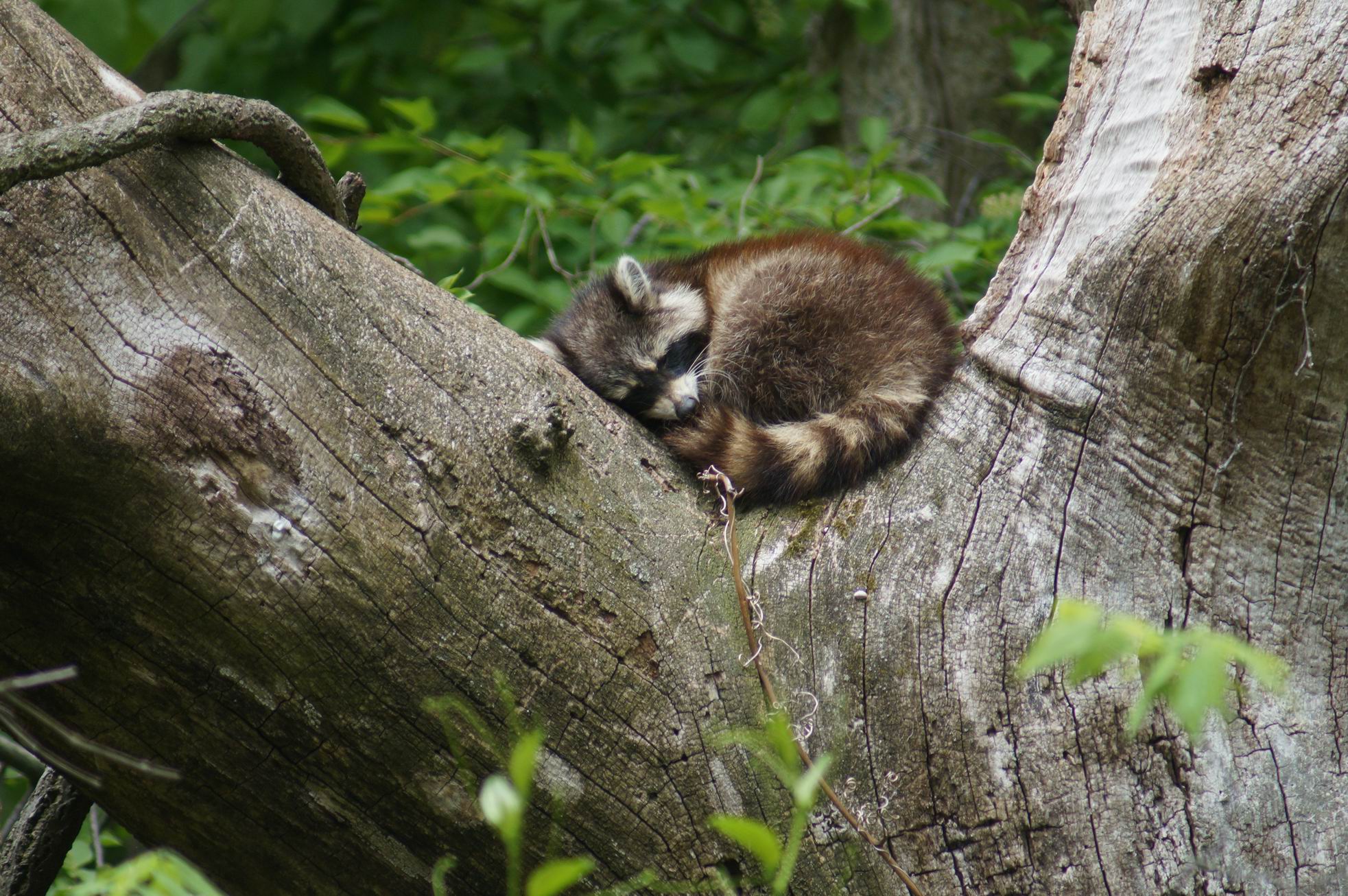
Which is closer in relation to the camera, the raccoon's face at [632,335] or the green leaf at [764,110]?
the raccoon's face at [632,335]

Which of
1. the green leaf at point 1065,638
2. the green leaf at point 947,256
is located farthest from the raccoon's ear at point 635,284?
the green leaf at point 1065,638

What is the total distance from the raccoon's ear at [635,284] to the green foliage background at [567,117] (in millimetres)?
285

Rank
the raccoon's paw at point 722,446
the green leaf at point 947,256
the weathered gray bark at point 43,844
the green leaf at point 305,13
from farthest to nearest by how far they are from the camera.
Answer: the green leaf at point 305,13 → the green leaf at point 947,256 → the raccoon's paw at point 722,446 → the weathered gray bark at point 43,844

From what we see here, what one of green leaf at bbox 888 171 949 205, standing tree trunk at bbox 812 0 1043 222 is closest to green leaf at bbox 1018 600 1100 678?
green leaf at bbox 888 171 949 205

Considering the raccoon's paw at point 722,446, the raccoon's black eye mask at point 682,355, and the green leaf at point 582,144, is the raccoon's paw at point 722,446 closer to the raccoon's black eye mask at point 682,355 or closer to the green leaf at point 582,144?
the raccoon's black eye mask at point 682,355

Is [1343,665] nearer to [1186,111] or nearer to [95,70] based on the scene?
[1186,111]

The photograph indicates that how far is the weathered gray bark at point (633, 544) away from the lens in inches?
77.5

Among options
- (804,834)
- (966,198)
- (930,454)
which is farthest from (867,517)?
(966,198)

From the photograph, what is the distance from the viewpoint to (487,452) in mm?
2191

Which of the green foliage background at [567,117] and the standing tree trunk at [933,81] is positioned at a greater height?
the standing tree trunk at [933,81]

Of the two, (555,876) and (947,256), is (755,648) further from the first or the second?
(947,256)

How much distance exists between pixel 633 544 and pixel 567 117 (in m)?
4.35

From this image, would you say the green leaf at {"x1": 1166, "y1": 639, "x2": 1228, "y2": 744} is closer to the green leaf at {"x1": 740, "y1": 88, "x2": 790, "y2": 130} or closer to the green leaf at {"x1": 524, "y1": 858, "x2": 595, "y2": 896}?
the green leaf at {"x1": 524, "y1": 858, "x2": 595, "y2": 896}

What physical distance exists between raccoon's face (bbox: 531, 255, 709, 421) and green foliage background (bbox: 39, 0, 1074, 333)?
0.29 metres
